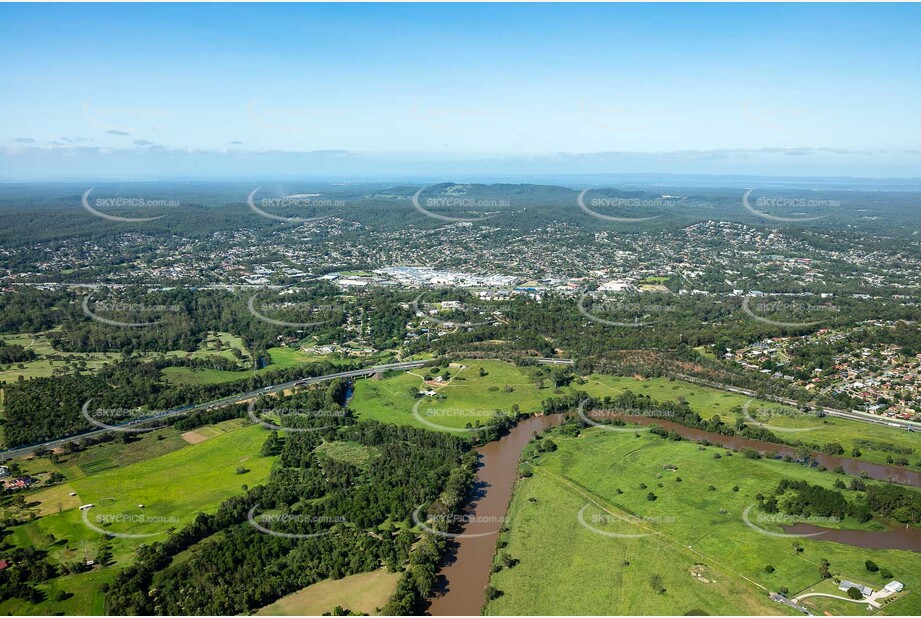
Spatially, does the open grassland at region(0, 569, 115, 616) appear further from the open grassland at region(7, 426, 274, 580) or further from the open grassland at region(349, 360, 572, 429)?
the open grassland at region(349, 360, 572, 429)

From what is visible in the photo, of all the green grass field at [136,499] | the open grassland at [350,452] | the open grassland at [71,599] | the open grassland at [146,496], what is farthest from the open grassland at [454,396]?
the open grassland at [71,599]

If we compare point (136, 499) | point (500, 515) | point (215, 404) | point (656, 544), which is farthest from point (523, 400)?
point (136, 499)

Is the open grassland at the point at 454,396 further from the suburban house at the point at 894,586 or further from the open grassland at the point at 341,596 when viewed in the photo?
the suburban house at the point at 894,586

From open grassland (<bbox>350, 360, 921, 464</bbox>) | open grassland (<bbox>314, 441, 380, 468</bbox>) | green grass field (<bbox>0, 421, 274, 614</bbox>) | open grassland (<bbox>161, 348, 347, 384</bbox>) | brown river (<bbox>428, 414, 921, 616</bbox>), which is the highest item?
open grassland (<bbox>161, 348, 347, 384</bbox>)

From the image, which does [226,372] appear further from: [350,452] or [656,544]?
[656,544]

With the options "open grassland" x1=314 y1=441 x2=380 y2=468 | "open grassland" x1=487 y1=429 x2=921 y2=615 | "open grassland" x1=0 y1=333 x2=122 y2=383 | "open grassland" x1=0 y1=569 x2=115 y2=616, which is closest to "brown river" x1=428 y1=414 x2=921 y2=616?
"open grassland" x1=487 y1=429 x2=921 y2=615

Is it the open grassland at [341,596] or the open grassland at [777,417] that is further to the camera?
the open grassland at [777,417]

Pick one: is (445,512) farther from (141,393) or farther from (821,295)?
(821,295)
